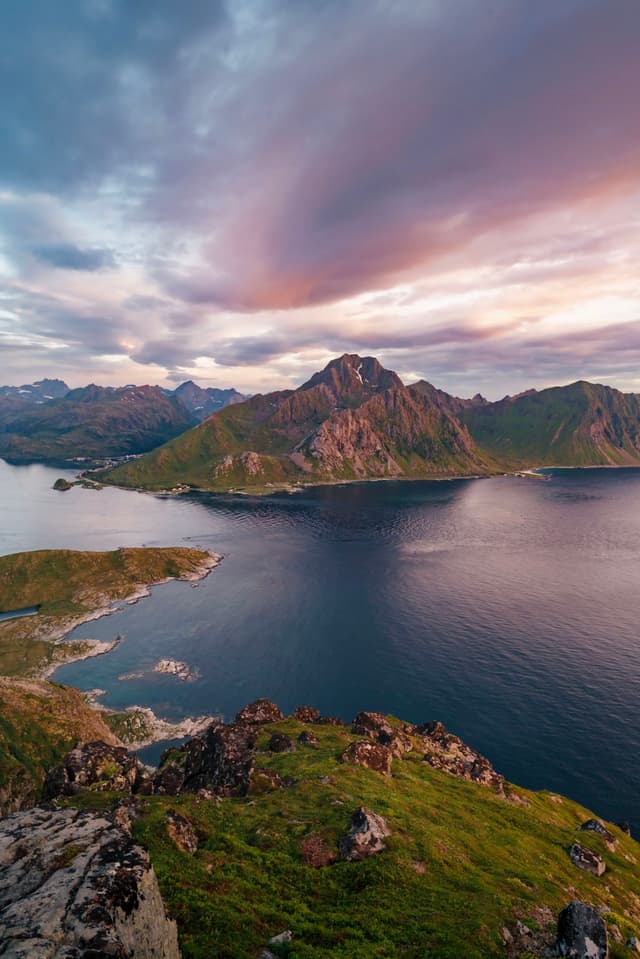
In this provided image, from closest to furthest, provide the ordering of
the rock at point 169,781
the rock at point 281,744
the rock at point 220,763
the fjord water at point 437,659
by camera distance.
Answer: the rock at point 169,781 → the rock at point 220,763 → the rock at point 281,744 → the fjord water at point 437,659

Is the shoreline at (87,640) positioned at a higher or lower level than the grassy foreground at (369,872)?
lower

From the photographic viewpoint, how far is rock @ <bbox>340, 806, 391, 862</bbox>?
3179 cm

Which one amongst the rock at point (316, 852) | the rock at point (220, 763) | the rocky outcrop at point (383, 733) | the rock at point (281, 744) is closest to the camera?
the rock at point (316, 852)

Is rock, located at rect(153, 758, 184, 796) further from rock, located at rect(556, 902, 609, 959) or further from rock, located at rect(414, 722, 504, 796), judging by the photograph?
rock, located at rect(556, 902, 609, 959)

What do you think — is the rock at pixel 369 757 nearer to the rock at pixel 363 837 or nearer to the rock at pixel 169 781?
the rock at pixel 363 837

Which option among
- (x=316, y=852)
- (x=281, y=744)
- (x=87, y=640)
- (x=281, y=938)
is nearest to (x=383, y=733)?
(x=281, y=744)

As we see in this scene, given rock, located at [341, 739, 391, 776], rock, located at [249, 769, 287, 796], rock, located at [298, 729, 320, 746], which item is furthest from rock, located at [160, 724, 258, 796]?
rock, located at [341, 739, 391, 776]

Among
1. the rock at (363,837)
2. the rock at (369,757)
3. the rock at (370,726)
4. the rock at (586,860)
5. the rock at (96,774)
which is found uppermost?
the rock at (363,837)

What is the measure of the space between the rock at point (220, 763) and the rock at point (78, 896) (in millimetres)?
27948

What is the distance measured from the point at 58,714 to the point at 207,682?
4154 cm

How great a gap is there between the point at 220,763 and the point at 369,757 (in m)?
18.8

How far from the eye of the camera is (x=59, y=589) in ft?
528

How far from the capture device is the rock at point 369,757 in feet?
173

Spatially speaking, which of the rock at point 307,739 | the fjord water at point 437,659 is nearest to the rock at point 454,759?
the rock at point 307,739
